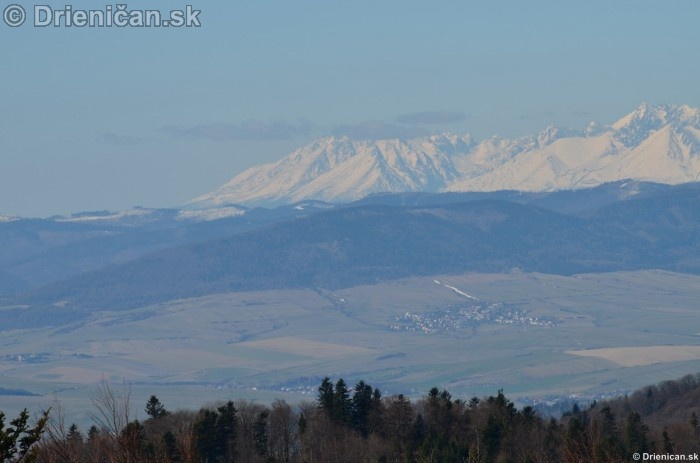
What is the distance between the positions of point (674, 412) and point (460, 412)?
105 ft

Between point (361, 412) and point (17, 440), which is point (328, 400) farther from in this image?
point (17, 440)

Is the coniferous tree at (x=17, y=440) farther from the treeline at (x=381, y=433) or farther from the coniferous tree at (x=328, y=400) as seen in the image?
the coniferous tree at (x=328, y=400)

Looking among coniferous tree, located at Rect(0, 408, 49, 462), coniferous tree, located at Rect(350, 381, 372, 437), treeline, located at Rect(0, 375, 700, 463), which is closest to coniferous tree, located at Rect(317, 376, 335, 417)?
treeline, located at Rect(0, 375, 700, 463)

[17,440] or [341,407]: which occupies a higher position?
[341,407]

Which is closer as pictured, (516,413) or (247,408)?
(516,413)

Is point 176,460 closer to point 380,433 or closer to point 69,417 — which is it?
point 380,433

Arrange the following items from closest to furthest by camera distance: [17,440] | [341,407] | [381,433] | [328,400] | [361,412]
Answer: [17,440]
[381,433]
[341,407]
[361,412]
[328,400]

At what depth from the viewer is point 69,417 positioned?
194 metres

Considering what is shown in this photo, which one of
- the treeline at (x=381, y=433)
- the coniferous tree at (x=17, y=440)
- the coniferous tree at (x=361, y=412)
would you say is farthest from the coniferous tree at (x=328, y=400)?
the coniferous tree at (x=17, y=440)

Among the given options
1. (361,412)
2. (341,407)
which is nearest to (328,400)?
(341,407)

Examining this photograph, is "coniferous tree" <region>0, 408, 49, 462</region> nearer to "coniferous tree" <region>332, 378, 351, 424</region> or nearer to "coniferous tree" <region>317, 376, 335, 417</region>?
"coniferous tree" <region>332, 378, 351, 424</region>

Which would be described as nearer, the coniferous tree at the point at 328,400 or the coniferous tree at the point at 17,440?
the coniferous tree at the point at 17,440

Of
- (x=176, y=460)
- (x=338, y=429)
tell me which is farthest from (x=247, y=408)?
(x=176, y=460)

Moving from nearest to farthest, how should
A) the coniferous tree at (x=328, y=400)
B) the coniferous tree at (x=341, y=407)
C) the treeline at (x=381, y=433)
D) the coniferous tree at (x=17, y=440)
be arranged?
the coniferous tree at (x=17, y=440) → the treeline at (x=381, y=433) → the coniferous tree at (x=341, y=407) → the coniferous tree at (x=328, y=400)
